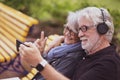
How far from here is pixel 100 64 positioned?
3.10 metres

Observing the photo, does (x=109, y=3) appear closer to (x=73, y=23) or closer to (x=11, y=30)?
(x=11, y=30)

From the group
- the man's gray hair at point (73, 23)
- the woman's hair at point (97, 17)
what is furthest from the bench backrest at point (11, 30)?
the woman's hair at point (97, 17)

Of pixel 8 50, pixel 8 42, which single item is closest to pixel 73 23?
pixel 8 50

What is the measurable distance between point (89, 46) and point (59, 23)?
179 inches

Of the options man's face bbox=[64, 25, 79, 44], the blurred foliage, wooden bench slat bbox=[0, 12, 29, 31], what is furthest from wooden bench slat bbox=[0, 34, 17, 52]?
the blurred foliage

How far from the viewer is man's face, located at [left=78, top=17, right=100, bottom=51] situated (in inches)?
127

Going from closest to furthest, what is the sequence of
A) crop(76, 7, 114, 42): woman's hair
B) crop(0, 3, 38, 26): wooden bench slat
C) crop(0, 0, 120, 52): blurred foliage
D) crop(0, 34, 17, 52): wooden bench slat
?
crop(76, 7, 114, 42): woman's hair
crop(0, 34, 17, 52): wooden bench slat
crop(0, 3, 38, 26): wooden bench slat
crop(0, 0, 120, 52): blurred foliage

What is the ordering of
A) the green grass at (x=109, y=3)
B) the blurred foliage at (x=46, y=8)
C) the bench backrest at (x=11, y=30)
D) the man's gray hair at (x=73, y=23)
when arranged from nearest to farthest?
the man's gray hair at (x=73, y=23)
the bench backrest at (x=11, y=30)
the green grass at (x=109, y=3)
the blurred foliage at (x=46, y=8)

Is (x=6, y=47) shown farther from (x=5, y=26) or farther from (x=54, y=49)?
(x=54, y=49)

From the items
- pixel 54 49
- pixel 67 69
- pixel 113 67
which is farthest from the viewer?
pixel 54 49

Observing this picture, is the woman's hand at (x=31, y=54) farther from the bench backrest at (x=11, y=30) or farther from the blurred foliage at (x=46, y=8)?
the blurred foliage at (x=46, y=8)

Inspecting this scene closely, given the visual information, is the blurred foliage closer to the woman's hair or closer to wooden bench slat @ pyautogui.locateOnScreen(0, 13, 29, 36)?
wooden bench slat @ pyautogui.locateOnScreen(0, 13, 29, 36)

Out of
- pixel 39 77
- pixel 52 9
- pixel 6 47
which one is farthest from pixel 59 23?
pixel 39 77

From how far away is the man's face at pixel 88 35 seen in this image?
3217 mm
